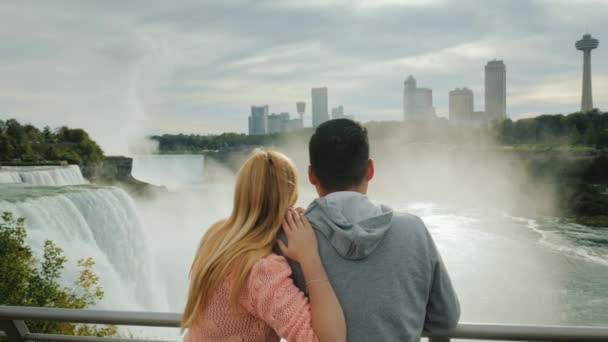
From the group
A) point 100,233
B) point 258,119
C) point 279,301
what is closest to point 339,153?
point 279,301

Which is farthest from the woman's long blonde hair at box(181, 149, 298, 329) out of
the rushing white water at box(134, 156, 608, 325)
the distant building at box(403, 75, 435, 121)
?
the distant building at box(403, 75, 435, 121)

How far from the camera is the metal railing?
5.50 ft

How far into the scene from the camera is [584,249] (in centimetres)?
3241

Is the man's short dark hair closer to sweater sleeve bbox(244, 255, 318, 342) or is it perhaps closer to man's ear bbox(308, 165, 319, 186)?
man's ear bbox(308, 165, 319, 186)

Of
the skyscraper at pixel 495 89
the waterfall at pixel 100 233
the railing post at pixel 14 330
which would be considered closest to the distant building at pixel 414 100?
the skyscraper at pixel 495 89

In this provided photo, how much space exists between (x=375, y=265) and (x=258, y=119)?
561 feet

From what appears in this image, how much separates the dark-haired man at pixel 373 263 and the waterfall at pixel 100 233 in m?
10.3

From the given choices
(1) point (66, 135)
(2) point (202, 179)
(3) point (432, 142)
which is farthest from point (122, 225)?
(3) point (432, 142)

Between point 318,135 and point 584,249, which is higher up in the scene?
point 318,135

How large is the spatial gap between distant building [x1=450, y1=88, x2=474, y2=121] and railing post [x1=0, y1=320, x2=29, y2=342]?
18131 centimetres

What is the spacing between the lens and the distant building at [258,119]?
167 meters

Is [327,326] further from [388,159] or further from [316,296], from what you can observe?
[388,159]

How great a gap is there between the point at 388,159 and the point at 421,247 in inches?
3652

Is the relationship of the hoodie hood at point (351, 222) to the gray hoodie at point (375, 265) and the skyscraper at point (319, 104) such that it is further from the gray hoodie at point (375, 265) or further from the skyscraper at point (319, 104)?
the skyscraper at point (319, 104)
